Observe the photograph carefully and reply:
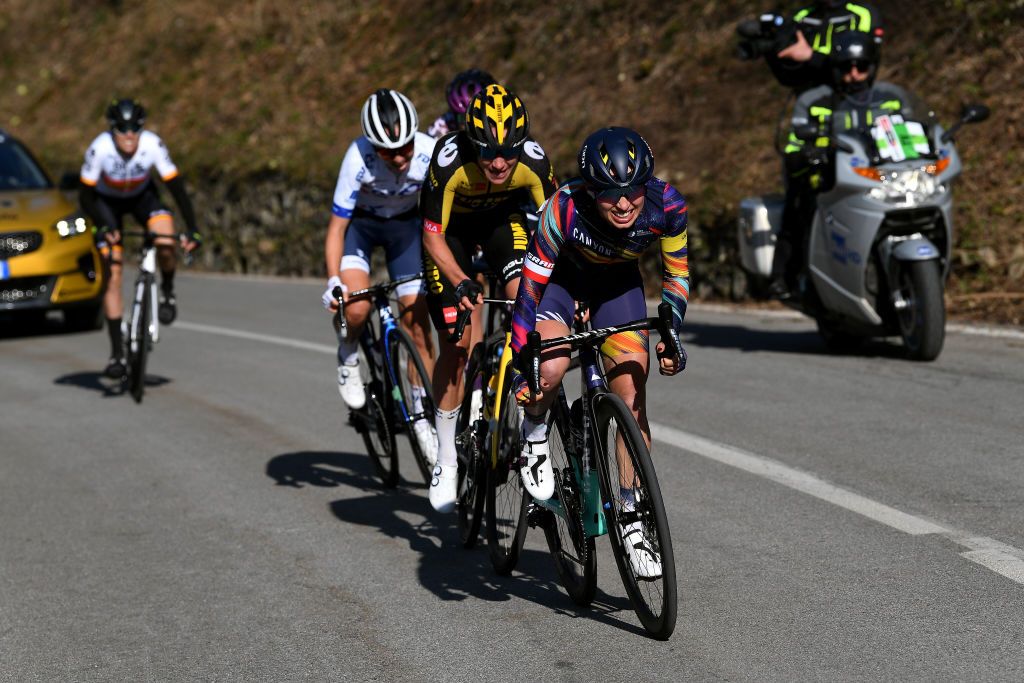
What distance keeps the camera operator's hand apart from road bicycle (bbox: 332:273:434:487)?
441cm

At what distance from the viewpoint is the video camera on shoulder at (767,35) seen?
437 inches

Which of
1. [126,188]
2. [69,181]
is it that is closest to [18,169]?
[69,181]

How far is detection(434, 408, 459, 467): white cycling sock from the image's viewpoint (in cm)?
657

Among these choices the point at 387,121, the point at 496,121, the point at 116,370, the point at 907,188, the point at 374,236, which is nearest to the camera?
the point at 496,121

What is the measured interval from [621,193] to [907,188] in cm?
556

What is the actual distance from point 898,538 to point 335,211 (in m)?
3.37

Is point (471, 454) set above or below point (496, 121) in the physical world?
below

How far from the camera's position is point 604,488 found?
5.26 metres

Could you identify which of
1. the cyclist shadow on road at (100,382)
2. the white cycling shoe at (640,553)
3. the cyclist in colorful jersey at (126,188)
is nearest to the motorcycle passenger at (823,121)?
the cyclist in colorful jersey at (126,188)

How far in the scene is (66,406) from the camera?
11.4 metres

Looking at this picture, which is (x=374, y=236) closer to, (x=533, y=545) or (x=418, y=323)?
(x=418, y=323)

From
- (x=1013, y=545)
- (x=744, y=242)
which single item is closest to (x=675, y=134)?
(x=744, y=242)

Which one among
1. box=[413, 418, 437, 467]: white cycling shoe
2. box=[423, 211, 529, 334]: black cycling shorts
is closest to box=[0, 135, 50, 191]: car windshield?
box=[413, 418, 437, 467]: white cycling shoe

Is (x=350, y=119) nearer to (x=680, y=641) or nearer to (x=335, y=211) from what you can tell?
(x=335, y=211)
